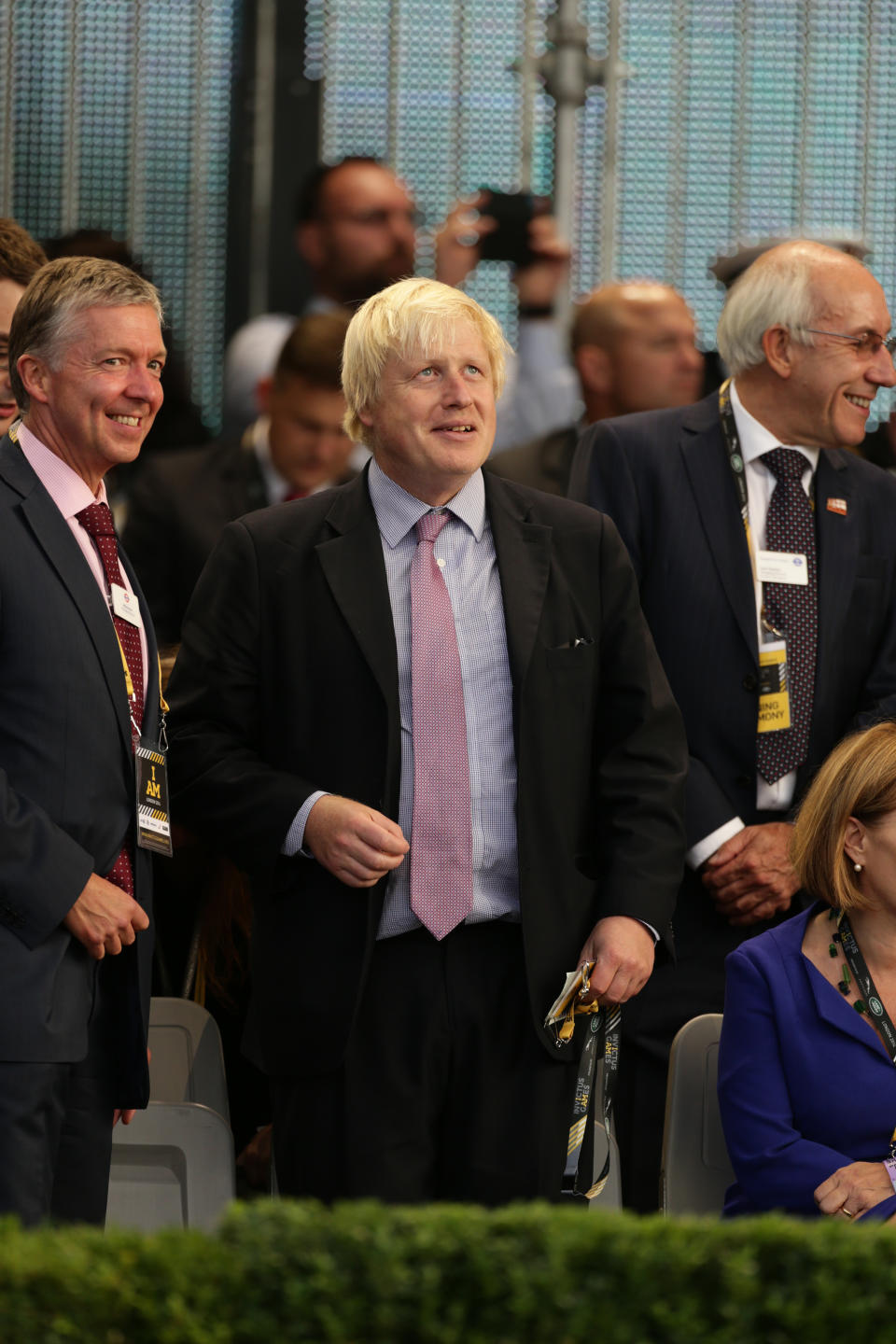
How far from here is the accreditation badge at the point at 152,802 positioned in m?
2.85

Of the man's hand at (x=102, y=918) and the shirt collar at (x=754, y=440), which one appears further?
the shirt collar at (x=754, y=440)

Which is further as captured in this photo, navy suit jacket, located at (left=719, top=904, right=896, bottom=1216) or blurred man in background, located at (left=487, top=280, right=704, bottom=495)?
blurred man in background, located at (left=487, top=280, right=704, bottom=495)

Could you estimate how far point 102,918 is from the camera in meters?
2.71

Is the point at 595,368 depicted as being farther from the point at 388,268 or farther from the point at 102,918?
the point at 102,918

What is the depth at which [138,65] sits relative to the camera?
5.62m

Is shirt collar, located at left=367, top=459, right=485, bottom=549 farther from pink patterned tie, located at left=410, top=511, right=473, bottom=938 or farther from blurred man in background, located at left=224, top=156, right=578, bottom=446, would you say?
blurred man in background, located at left=224, top=156, right=578, bottom=446

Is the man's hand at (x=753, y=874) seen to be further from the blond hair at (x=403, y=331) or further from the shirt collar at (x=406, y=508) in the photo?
the blond hair at (x=403, y=331)

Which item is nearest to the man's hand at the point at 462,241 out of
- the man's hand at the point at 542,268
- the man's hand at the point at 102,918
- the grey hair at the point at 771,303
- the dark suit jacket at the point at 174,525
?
the man's hand at the point at 542,268

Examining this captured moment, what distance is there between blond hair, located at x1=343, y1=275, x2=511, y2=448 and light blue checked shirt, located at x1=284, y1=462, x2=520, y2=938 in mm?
172

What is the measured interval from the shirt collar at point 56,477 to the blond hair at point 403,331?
525 mm

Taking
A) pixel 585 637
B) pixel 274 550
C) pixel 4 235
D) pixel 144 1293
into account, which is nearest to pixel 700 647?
pixel 585 637

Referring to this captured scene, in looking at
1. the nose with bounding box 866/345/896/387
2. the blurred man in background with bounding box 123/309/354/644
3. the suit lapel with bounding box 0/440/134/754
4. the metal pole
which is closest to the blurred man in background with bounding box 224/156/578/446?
the metal pole

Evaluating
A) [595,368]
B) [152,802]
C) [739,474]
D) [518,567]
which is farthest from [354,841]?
[595,368]

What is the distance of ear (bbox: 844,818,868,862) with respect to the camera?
124 inches
